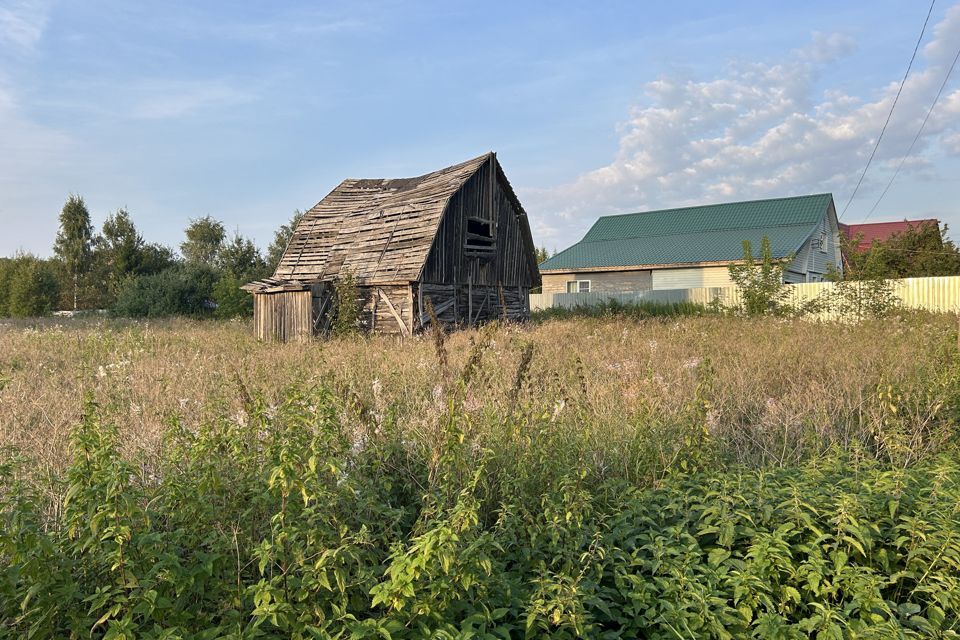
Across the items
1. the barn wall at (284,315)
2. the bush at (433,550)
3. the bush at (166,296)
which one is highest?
the bush at (166,296)

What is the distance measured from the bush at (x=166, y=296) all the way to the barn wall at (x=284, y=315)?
14738 mm

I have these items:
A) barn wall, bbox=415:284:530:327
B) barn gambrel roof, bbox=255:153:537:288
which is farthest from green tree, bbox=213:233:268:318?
barn wall, bbox=415:284:530:327

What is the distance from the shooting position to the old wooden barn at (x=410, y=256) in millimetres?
17047

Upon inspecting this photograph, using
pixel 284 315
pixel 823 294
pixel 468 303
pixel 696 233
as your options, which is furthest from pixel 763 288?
pixel 284 315

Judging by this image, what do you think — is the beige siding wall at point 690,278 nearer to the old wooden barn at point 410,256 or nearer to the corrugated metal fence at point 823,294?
the corrugated metal fence at point 823,294

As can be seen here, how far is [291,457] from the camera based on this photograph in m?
2.70

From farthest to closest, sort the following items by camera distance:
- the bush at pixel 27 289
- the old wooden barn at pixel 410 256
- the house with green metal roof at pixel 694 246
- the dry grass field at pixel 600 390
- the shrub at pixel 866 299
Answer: the bush at pixel 27 289 → the house with green metal roof at pixel 694 246 → the old wooden barn at pixel 410 256 → the shrub at pixel 866 299 → the dry grass field at pixel 600 390

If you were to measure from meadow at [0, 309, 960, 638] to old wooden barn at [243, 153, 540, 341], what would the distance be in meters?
11.0

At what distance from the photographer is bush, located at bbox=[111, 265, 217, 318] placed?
30.1m

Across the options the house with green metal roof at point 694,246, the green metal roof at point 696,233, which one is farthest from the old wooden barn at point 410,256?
the green metal roof at point 696,233

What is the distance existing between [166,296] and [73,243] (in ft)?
51.5

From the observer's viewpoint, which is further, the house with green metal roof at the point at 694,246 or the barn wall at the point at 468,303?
the house with green metal roof at the point at 694,246

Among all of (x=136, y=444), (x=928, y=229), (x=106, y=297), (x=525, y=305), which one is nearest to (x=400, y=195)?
(x=525, y=305)

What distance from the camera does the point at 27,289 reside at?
34625 millimetres
